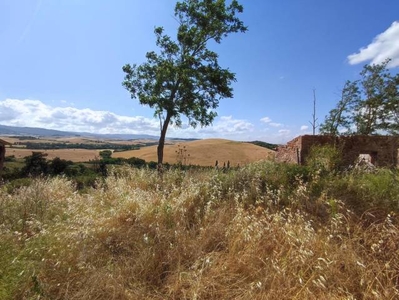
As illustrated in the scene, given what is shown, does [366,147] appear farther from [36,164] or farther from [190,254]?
[36,164]

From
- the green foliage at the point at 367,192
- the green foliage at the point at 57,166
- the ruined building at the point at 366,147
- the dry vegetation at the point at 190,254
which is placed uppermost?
the ruined building at the point at 366,147

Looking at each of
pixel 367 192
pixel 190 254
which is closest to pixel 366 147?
pixel 367 192

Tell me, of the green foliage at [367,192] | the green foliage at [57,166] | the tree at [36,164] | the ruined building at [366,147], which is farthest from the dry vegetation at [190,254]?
the tree at [36,164]

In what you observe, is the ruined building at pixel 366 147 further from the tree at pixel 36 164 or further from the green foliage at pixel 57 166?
the tree at pixel 36 164

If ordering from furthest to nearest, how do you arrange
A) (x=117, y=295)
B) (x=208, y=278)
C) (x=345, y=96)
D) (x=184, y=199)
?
(x=345, y=96), (x=184, y=199), (x=208, y=278), (x=117, y=295)

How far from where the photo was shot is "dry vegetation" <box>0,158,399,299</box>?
227cm

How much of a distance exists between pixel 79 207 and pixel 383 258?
12.4ft

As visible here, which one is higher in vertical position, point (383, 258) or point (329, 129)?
point (329, 129)

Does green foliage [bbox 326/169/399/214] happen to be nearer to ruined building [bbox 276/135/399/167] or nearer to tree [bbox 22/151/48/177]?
ruined building [bbox 276/135/399/167]

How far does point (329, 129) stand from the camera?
21125 millimetres

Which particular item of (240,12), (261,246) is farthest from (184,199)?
(240,12)

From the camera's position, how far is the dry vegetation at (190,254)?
7.45ft

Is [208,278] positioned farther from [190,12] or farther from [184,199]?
[190,12]

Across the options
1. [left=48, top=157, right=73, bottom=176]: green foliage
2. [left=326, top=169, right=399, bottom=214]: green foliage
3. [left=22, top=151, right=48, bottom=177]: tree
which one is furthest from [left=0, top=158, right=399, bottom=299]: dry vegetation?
[left=22, top=151, right=48, bottom=177]: tree
